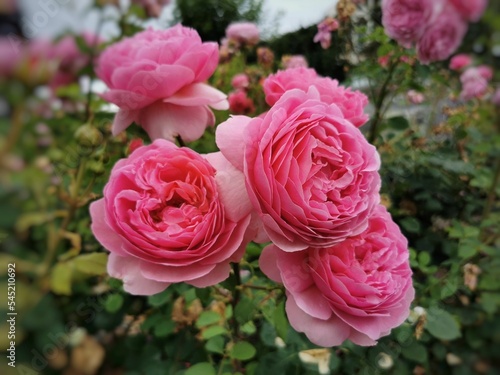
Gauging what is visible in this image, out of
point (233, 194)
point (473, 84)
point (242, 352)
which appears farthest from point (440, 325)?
point (473, 84)

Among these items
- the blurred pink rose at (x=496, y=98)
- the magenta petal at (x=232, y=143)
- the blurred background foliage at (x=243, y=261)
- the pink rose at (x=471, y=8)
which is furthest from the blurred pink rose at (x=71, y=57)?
the blurred pink rose at (x=496, y=98)

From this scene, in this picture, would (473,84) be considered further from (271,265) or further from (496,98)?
(271,265)

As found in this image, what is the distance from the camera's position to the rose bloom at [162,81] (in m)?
0.31

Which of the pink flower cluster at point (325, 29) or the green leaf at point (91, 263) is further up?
the pink flower cluster at point (325, 29)

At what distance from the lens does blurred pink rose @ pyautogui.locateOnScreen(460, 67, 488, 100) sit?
34.8 inches

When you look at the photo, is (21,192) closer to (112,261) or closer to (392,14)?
(112,261)

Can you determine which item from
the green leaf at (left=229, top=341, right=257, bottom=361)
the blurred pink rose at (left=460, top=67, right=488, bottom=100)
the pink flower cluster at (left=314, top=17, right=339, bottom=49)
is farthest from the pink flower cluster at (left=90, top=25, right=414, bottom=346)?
the blurred pink rose at (left=460, top=67, right=488, bottom=100)

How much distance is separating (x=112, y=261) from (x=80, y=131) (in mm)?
115

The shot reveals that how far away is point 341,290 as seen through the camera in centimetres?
26

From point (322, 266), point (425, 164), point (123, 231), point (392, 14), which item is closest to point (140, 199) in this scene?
point (123, 231)

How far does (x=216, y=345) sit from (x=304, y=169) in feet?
0.78

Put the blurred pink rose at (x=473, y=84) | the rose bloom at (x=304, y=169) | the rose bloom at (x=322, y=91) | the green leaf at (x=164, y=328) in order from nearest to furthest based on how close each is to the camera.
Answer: the rose bloom at (x=304, y=169) → the rose bloom at (x=322, y=91) → the green leaf at (x=164, y=328) → the blurred pink rose at (x=473, y=84)

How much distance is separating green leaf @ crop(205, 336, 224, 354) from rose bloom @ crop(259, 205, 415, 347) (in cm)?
16

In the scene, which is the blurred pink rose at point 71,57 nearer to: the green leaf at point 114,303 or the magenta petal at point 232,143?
the magenta petal at point 232,143
